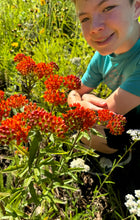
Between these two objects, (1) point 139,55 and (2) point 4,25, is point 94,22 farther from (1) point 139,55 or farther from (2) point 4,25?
(2) point 4,25

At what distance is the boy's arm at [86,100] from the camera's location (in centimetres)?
208

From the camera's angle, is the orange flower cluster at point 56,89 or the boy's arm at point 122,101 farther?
the boy's arm at point 122,101

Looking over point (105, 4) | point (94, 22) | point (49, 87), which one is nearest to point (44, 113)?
point (49, 87)

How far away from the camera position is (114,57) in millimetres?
2018

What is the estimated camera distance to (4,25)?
3766 millimetres

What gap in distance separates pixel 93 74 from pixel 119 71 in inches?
15.6

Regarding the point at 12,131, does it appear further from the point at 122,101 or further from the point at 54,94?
the point at 122,101

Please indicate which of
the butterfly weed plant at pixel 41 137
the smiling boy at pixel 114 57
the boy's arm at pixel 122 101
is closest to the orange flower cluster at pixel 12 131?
the butterfly weed plant at pixel 41 137

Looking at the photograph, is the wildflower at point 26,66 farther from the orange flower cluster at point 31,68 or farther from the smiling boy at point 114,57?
the smiling boy at point 114,57

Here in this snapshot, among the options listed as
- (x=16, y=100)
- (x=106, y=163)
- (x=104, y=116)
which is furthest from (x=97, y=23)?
(x=106, y=163)

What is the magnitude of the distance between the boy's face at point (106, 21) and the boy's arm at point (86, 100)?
1.89ft

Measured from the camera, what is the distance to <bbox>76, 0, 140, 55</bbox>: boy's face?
147 cm


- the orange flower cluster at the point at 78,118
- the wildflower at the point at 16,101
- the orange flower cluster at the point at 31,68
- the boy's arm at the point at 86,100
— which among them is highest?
the orange flower cluster at the point at 31,68

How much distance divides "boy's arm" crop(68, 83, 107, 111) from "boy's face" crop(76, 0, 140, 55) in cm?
57
